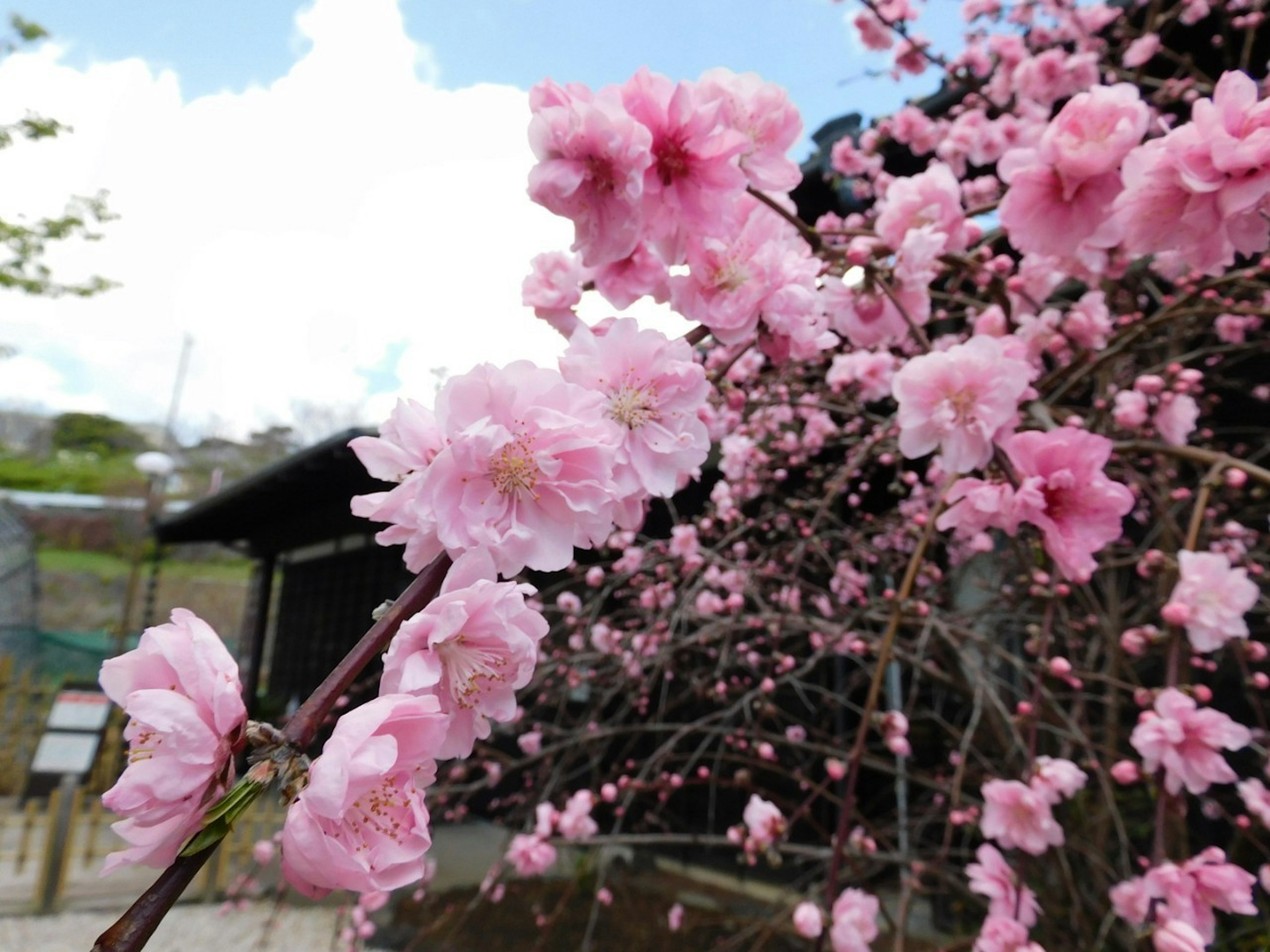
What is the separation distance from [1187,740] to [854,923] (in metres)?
0.74

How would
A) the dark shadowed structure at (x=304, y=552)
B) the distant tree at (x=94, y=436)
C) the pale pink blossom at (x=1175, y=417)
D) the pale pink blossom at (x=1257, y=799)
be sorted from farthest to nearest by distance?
the distant tree at (x=94, y=436) < the dark shadowed structure at (x=304, y=552) < the pale pink blossom at (x=1175, y=417) < the pale pink blossom at (x=1257, y=799)

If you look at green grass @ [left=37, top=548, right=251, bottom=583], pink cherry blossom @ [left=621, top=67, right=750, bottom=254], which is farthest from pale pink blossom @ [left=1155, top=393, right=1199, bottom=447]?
green grass @ [left=37, top=548, right=251, bottom=583]

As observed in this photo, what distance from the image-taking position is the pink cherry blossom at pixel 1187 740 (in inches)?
52.9

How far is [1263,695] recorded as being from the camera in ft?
10.5

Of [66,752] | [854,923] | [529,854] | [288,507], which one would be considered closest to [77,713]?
[66,752]

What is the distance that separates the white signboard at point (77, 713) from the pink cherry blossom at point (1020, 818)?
24.5 feet

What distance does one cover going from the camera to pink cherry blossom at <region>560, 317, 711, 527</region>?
2.59 ft

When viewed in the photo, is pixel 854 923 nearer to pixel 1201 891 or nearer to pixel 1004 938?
pixel 1004 938

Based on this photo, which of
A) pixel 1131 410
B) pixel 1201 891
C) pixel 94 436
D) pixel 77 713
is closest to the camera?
pixel 1201 891

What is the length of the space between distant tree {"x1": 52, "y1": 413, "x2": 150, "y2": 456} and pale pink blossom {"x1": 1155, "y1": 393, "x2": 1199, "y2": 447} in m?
35.0

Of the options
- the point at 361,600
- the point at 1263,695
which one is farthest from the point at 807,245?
the point at 361,600

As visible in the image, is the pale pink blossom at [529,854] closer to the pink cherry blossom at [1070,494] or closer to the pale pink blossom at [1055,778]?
the pale pink blossom at [1055,778]

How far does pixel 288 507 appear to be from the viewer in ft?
27.3

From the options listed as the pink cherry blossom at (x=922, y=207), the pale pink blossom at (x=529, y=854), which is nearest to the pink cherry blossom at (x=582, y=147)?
the pink cherry blossom at (x=922, y=207)
